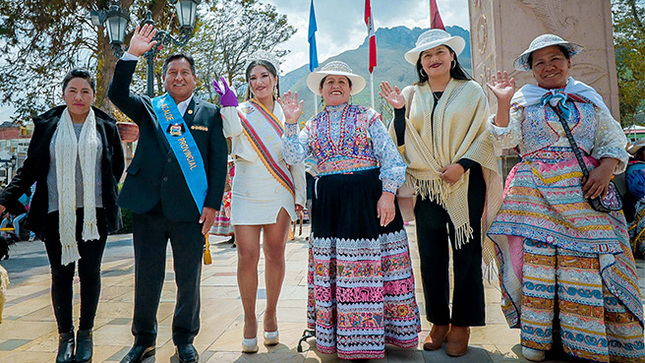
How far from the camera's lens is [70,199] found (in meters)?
2.64

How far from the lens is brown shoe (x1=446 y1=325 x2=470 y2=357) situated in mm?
2611

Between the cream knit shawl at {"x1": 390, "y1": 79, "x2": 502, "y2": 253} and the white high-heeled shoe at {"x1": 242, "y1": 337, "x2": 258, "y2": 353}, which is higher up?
the cream knit shawl at {"x1": 390, "y1": 79, "x2": 502, "y2": 253}


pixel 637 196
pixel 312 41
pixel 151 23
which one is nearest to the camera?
pixel 637 196

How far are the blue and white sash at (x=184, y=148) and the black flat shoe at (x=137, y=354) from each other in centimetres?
93

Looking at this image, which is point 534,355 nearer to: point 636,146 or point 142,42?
point 142,42

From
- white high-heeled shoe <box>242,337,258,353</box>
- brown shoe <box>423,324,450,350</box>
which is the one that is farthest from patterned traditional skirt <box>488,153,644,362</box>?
white high-heeled shoe <box>242,337,258,353</box>

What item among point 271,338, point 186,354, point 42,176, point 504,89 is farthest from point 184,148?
point 504,89

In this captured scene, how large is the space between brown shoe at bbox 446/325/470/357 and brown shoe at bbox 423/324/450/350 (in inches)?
3.4

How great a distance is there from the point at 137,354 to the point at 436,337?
1904 mm

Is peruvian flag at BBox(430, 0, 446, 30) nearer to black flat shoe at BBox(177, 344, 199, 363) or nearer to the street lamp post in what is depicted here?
the street lamp post

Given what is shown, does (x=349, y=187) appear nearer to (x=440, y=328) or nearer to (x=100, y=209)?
(x=440, y=328)

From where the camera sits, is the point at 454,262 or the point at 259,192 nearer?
the point at 454,262

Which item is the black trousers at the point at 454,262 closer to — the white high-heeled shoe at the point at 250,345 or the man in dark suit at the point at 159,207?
the white high-heeled shoe at the point at 250,345

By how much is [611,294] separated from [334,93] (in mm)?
2072
